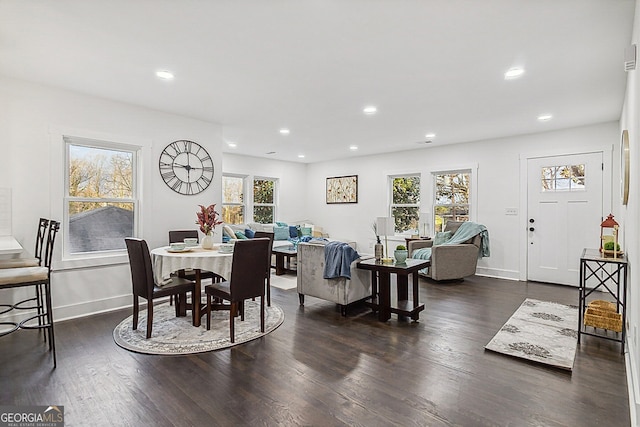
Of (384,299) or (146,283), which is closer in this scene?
(146,283)

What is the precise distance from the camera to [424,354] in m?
2.85

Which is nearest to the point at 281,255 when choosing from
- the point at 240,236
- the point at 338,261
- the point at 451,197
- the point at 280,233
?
the point at 240,236

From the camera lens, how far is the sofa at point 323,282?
3.86 meters

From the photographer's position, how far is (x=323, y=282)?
13.2 feet

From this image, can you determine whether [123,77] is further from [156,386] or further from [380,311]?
[380,311]

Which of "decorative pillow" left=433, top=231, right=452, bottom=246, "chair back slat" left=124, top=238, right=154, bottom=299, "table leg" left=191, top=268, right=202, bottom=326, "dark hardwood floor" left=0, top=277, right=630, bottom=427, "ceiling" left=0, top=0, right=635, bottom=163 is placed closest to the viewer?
"dark hardwood floor" left=0, top=277, right=630, bottom=427

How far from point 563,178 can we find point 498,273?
192 cm

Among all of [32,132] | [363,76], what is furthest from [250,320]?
[32,132]

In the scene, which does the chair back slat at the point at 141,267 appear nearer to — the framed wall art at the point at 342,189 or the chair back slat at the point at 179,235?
the chair back slat at the point at 179,235

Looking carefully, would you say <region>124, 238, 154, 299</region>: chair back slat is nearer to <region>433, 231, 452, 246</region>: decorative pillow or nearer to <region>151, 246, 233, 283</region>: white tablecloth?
<region>151, 246, 233, 283</region>: white tablecloth

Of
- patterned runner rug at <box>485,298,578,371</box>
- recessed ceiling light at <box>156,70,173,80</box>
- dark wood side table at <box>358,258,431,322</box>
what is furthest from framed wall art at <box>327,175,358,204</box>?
recessed ceiling light at <box>156,70,173,80</box>

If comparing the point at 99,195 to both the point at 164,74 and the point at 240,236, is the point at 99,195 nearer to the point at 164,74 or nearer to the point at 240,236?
the point at 164,74

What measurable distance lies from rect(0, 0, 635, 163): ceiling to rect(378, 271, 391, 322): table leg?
6.83 feet

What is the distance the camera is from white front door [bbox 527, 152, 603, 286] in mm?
5141
